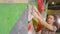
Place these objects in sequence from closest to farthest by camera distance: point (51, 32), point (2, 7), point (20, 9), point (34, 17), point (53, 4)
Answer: point (2, 7) → point (20, 9) → point (34, 17) → point (51, 32) → point (53, 4)

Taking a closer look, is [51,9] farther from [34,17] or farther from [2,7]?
[2,7]

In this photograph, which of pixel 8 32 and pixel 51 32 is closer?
pixel 8 32

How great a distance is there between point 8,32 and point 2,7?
0.08 metres

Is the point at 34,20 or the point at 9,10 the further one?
the point at 34,20

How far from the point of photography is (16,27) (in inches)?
19.2

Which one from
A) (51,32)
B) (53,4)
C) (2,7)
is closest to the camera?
(2,7)

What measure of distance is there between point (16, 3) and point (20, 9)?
36 mm

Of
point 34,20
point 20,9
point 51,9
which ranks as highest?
point 20,9

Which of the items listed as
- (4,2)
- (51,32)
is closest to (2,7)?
(4,2)

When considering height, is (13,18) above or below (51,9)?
above

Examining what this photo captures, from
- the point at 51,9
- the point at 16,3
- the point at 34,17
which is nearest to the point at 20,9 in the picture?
the point at 16,3

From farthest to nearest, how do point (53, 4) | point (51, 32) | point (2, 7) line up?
point (53, 4) → point (51, 32) → point (2, 7)

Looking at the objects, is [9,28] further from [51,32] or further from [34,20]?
[51,32]

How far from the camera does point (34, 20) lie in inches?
29.8
